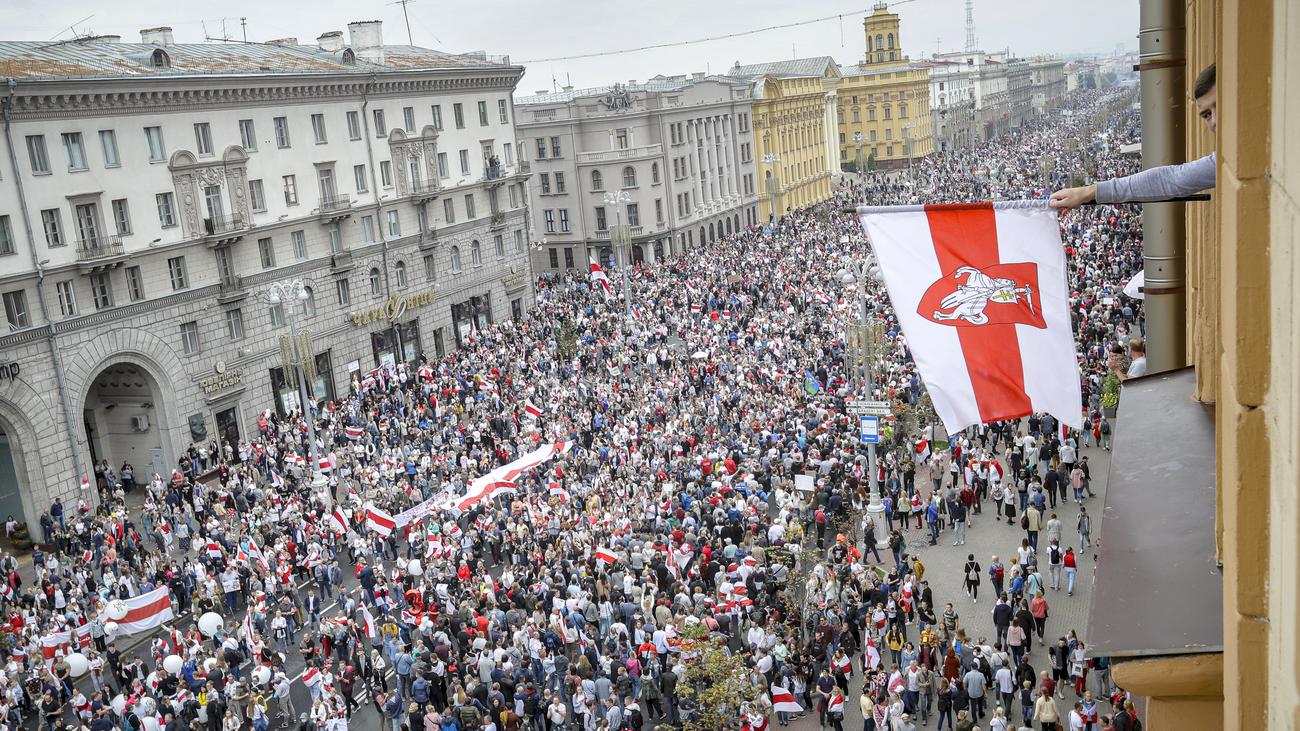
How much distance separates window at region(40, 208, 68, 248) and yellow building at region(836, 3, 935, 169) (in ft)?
369

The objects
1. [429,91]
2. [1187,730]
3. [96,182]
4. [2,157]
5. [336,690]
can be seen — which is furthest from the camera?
[429,91]

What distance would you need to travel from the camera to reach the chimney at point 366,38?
57.3 metres

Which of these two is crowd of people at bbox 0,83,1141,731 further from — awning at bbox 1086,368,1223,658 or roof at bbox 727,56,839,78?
roof at bbox 727,56,839,78

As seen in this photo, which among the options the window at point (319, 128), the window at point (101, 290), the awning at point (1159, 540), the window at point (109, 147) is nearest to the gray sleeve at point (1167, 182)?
the awning at point (1159, 540)

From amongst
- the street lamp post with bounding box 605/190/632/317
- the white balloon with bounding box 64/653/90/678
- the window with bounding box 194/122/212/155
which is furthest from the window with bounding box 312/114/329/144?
the white balloon with bounding box 64/653/90/678

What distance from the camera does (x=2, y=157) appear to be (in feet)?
120

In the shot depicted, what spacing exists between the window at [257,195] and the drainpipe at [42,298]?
10.8 m

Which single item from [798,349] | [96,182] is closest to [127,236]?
[96,182]

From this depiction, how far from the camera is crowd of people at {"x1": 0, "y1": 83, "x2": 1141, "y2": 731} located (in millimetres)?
19703

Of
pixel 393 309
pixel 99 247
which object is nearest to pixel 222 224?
pixel 99 247

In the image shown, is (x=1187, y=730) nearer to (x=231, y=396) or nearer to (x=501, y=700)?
(x=501, y=700)

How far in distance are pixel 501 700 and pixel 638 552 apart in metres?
6.26

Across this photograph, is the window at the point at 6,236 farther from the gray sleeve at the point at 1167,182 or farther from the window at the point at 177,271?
the gray sleeve at the point at 1167,182

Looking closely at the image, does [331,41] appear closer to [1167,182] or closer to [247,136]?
[247,136]
